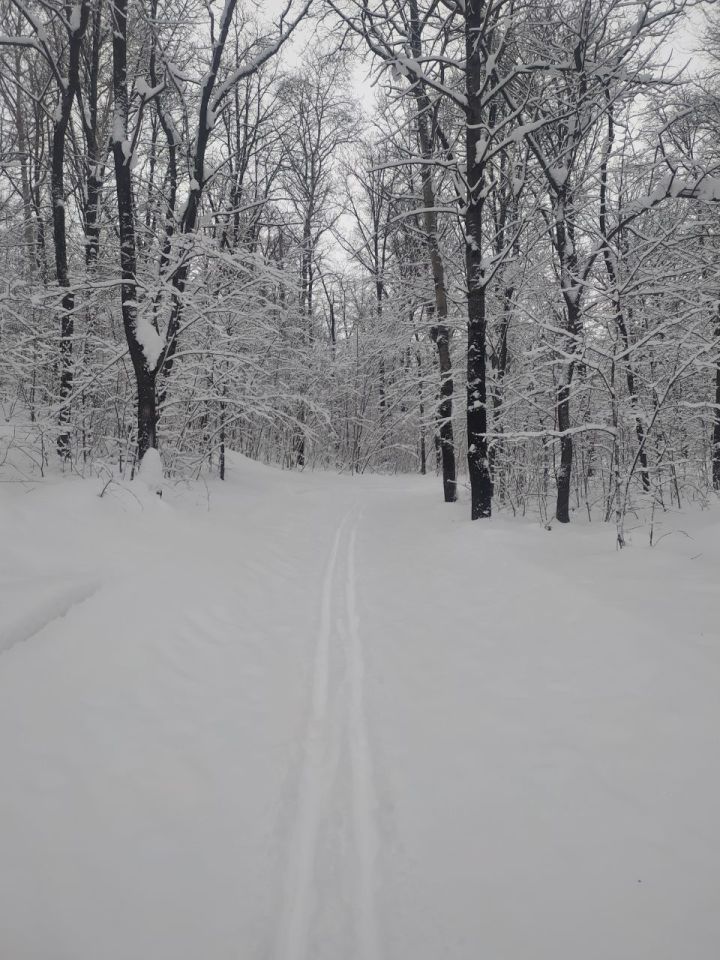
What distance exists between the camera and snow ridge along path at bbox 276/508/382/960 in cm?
202

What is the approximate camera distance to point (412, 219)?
17641 mm

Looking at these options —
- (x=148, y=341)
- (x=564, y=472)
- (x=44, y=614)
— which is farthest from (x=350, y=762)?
(x=148, y=341)

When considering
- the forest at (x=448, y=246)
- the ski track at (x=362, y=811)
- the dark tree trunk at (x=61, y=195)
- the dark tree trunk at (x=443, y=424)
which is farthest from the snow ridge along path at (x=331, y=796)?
the dark tree trunk at (x=61, y=195)

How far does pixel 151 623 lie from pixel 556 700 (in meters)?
3.40

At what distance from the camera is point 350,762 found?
9.99ft

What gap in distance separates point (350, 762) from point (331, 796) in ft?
0.99

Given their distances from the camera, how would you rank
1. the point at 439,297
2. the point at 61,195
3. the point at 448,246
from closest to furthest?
the point at 61,195 < the point at 439,297 < the point at 448,246

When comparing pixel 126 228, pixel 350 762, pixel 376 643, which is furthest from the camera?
pixel 126 228

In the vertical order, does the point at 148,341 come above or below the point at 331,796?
above

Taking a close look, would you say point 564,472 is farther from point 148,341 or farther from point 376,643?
point 148,341

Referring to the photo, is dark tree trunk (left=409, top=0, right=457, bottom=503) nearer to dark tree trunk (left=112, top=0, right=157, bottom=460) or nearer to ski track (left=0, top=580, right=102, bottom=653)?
dark tree trunk (left=112, top=0, right=157, bottom=460)

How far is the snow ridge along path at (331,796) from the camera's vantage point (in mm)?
2023

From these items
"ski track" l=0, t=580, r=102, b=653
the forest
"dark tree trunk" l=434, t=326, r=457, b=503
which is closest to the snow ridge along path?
"ski track" l=0, t=580, r=102, b=653

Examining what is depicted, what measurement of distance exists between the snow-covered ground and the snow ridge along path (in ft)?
0.04
